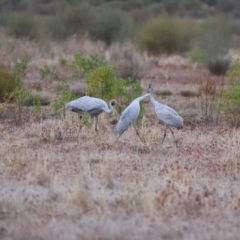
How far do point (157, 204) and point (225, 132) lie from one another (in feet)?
19.8

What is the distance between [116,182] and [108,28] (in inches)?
1189

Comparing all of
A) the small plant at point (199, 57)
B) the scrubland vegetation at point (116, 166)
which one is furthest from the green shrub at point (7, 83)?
the small plant at point (199, 57)

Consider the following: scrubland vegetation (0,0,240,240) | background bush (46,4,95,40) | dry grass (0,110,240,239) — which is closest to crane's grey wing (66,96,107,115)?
scrubland vegetation (0,0,240,240)

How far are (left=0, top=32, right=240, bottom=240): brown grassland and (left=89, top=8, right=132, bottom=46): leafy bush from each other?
927 inches

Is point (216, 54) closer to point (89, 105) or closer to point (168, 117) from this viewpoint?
point (89, 105)

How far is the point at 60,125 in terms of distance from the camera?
15.0 m

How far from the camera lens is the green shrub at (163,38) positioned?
37.1 m

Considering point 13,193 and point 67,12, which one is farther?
point 67,12

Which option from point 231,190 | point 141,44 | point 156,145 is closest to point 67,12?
point 141,44

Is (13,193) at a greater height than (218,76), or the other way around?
(13,193)

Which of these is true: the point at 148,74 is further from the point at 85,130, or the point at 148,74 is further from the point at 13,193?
the point at 13,193

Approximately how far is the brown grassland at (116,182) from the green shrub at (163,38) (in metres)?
20.7

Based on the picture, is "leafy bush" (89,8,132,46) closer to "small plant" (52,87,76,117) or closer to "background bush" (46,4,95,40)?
"background bush" (46,4,95,40)

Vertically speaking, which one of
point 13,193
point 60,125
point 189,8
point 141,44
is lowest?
point 189,8
